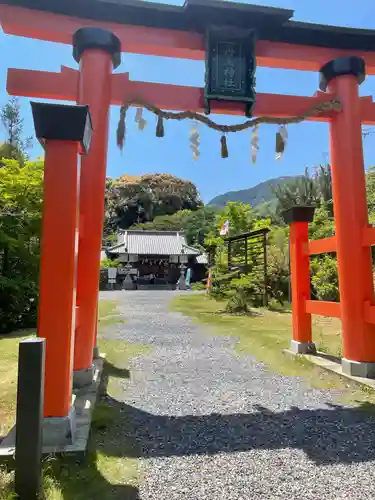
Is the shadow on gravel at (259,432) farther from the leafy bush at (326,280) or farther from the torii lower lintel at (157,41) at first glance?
the leafy bush at (326,280)

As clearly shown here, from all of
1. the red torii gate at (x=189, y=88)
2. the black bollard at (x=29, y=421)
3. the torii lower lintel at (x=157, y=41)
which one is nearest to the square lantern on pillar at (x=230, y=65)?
the red torii gate at (x=189, y=88)

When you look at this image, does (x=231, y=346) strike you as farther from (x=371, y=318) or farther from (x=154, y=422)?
(x=154, y=422)

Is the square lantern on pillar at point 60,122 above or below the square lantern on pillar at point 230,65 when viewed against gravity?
below

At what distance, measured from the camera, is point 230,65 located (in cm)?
485

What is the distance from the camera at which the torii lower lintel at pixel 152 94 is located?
445cm

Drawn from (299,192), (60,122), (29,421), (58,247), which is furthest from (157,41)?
(299,192)

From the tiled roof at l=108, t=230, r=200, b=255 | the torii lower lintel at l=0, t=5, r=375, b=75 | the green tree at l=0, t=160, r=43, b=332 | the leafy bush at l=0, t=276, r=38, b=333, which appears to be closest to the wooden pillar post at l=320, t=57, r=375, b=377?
the torii lower lintel at l=0, t=5, r=375, b=75

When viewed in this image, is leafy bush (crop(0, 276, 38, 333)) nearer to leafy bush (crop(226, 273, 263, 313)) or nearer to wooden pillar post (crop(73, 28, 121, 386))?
wooden pillar post (crop(73, 28, 121, 386))

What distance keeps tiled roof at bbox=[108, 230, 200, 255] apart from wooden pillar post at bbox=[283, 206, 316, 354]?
26.6 meters

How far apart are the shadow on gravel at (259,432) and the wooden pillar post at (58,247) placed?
65cm

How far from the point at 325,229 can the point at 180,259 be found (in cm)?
1696

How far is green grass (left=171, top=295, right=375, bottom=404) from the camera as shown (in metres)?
4.82

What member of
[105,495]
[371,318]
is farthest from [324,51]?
[105,495]

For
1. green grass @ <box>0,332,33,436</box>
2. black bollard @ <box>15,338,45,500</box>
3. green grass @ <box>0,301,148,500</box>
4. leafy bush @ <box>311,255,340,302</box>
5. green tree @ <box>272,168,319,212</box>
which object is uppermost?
green tree @ <box>272,168,319,212</box>
